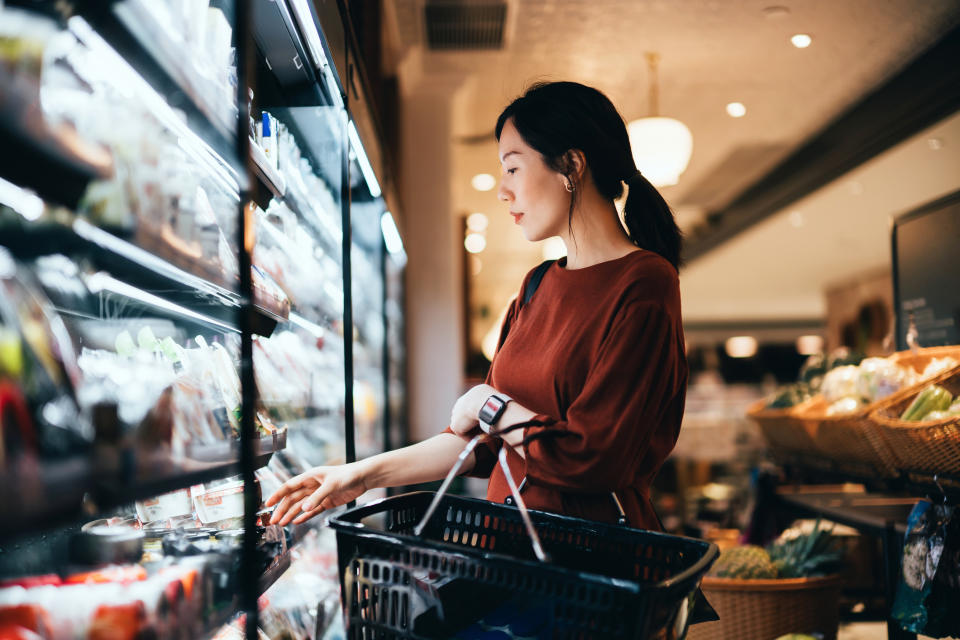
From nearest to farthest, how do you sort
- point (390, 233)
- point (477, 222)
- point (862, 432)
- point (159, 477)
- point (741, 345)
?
point (159, 477), point (862, 432), point (390, 233), point (477, 222), point (741, 345)

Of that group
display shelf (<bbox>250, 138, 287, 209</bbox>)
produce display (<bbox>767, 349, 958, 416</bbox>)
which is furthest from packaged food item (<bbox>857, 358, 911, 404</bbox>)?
display shelf (<bbox>250, 138, 287, 209</bbox>)

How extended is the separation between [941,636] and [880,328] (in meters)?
9.65

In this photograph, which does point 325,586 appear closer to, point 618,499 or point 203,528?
point 203,528

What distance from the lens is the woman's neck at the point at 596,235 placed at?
141 cm

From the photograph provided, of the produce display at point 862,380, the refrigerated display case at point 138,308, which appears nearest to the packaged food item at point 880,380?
the produce display at point 862,380

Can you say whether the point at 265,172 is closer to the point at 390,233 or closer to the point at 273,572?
the point at 273,572

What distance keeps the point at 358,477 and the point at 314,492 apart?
3.2 inches

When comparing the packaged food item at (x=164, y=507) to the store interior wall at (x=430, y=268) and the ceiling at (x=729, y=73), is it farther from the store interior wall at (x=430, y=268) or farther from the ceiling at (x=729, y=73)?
the store interior wall at (x=430, y=268)

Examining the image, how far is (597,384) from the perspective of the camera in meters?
1.16

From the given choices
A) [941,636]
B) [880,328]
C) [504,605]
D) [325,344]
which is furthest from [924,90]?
[880,328]

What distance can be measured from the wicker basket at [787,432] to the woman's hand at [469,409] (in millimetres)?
2079

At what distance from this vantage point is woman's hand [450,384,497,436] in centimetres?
126

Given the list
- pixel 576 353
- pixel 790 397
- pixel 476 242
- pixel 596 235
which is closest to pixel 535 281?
pixel 596 235

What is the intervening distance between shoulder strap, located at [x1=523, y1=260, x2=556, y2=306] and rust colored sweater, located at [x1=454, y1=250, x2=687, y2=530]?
3cm
